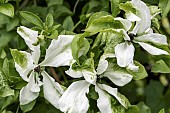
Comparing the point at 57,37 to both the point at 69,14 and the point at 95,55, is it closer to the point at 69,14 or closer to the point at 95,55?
the point at 95,55

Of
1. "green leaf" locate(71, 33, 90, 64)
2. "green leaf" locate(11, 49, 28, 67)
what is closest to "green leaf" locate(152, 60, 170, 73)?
"green leaf" locate(71, 33, 90, 64)

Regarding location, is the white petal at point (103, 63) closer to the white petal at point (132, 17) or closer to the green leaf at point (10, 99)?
the white petal at point (132, 17)

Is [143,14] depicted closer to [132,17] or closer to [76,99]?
[132,17]

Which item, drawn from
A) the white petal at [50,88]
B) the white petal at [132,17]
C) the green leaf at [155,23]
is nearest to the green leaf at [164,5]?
the green leaf at [155,23]

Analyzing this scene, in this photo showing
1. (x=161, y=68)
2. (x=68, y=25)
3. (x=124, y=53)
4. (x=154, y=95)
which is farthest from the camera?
(x=154, y=95)

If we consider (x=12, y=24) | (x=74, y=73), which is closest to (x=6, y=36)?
(x=12, y=24)

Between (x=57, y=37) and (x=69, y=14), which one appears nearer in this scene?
(x=57, y=37)

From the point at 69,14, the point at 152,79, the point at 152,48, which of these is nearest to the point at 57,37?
the point at 152,48
